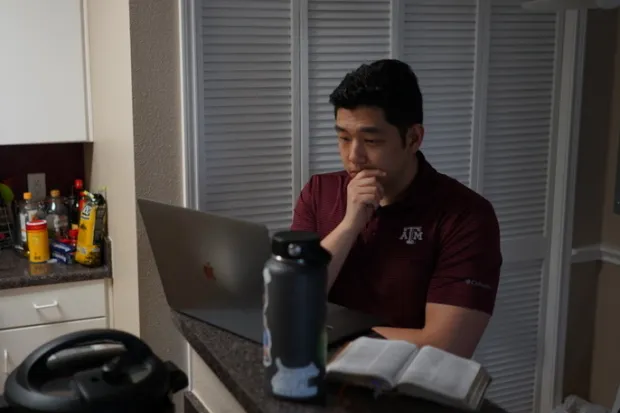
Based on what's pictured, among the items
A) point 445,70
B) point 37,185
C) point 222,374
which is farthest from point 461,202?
point 37,185

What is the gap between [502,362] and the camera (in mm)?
2938

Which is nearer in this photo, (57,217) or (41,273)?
(41,273)

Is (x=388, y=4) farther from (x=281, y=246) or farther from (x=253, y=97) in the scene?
(x=281, y=246)

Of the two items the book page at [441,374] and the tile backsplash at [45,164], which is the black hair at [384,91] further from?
the tile backsplash at [45,164]

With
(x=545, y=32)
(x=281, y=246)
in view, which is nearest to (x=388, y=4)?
(x=545, y=32)

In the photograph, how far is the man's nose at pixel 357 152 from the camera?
172 centimetres

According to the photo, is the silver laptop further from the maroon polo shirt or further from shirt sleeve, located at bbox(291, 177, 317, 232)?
shirt sleeve, located at bbox(291, 177, 317, 232)

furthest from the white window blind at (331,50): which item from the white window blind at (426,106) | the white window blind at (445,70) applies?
the white window blind at (445,70)

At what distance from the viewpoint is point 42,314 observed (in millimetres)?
2508

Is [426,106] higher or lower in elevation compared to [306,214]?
higher

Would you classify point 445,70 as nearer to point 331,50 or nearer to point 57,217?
point 331,50

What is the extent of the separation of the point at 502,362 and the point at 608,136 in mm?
993

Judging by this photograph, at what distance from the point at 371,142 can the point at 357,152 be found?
0.04m

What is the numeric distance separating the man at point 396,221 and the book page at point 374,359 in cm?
52
